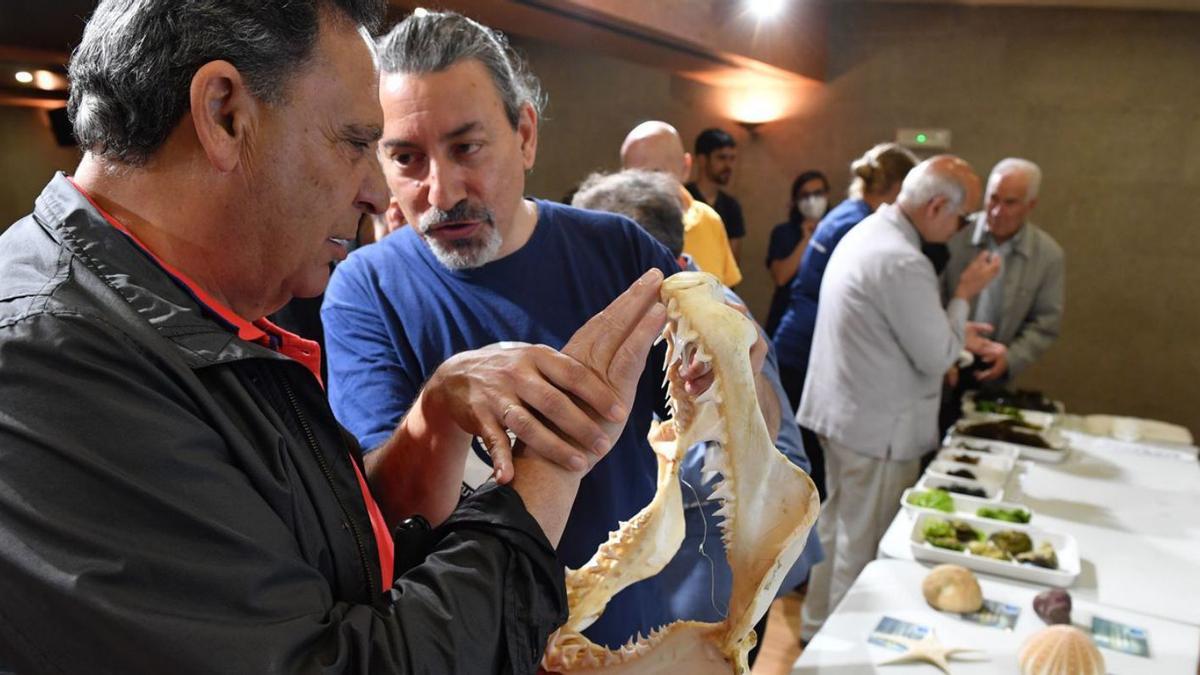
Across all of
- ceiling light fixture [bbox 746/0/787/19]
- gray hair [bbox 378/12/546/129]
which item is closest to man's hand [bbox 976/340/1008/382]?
ceiling light fixture [bbox 746/0/787/19]

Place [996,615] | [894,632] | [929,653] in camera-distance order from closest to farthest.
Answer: [929,653], [894,632], [996,615]

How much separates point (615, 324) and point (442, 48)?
0.78m

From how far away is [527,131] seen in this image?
5.37ft

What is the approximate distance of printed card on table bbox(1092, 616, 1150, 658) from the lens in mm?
Result: 1911

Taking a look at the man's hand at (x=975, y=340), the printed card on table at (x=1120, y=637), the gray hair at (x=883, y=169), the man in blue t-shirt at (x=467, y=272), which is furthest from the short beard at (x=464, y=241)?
the gray hair at (x=883, y=169)

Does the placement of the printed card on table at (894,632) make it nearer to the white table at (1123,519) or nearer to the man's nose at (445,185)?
the white table at (1123,519)

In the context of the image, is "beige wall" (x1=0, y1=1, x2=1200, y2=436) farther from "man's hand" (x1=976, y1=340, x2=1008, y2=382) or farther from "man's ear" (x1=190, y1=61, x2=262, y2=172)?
"man's ear" (x1=190, y1=61, x2=262, y2=172)

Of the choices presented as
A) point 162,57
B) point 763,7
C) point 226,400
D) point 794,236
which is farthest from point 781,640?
point 763,7

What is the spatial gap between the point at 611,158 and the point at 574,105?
22.6 inches

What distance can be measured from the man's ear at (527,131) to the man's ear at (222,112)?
2.86ft

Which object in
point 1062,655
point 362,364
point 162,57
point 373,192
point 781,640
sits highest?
point 162,57

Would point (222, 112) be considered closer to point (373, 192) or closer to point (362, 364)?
point (373, 192)

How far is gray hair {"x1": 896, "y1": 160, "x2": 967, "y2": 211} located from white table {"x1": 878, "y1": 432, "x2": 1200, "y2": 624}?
3.67 feet

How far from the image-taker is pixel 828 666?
1774 mm
